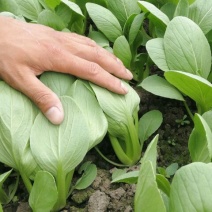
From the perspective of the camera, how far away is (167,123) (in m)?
1.10

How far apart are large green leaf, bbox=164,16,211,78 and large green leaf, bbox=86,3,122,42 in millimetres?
179

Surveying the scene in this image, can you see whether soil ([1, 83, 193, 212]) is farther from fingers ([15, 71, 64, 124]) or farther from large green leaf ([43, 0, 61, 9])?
large green leaf ([43, 0, 61, 9])

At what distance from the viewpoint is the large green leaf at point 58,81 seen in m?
0.99

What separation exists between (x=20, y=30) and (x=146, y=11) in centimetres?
33

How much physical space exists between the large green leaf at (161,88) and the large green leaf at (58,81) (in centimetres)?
18

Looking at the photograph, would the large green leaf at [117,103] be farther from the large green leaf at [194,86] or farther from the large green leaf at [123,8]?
the large green leaf at [123,8]

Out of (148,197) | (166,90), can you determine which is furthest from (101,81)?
(148,197)

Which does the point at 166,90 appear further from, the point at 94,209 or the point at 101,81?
the point at 94,209

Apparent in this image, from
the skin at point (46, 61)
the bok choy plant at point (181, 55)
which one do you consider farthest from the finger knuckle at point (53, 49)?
the bok choy plant at point (181, 55)

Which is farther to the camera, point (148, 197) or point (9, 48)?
point (9, 48)

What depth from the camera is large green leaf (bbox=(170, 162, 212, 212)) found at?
656 mm

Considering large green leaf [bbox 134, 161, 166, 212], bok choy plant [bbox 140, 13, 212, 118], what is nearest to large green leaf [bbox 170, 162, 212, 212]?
large green leaf [bbox 134, 161, 166, 212]

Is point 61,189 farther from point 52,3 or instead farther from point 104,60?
point 52,3

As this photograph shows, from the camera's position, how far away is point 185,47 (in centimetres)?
102
